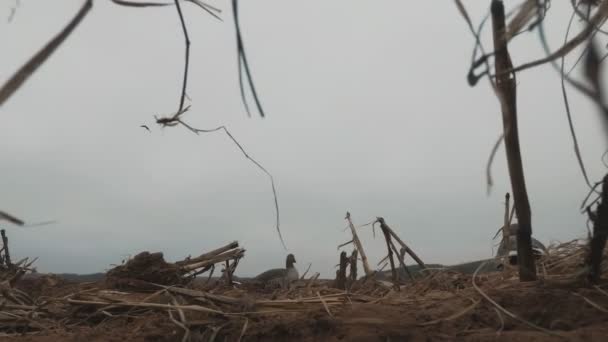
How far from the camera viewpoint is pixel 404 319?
1542mm

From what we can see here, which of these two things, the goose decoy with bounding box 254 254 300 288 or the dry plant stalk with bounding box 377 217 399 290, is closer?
the dry plant stalk with bounding box 377 217 399 290

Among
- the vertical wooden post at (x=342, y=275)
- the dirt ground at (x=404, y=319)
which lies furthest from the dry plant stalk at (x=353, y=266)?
the dirt ground at (x=404, y=319)

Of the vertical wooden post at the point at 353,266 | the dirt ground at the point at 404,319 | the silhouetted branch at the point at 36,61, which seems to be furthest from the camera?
the vertical wooden post at the point at 353,266

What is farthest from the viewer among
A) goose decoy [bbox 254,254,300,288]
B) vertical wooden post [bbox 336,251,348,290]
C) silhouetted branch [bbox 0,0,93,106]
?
goose decoy [bbox 254,254,300,288]

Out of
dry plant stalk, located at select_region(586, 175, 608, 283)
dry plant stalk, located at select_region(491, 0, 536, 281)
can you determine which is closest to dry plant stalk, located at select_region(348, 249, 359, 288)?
dry plant stalk, located at select_region(491, 0, 536, 281)

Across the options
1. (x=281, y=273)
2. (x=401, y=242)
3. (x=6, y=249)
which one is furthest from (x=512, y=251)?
(x=281, y=273)

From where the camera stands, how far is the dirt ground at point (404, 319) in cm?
140

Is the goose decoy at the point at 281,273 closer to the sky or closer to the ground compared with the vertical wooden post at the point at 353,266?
closer to the sky

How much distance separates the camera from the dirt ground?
1.40m

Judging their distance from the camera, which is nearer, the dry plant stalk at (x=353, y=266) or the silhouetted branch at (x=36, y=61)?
the silhouetted branch at (x=36, y=61)

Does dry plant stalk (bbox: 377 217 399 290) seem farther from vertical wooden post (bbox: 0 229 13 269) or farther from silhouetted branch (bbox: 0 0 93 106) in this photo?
vertical wooden post (bbox: 0 229 13 269)

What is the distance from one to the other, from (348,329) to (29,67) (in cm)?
116

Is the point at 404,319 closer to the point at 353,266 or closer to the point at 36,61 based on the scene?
the point at 36,61

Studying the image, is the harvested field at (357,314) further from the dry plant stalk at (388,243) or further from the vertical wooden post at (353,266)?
the vertical wooden post at (353,266)
